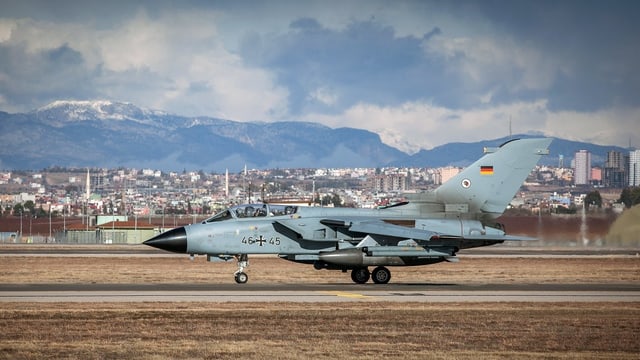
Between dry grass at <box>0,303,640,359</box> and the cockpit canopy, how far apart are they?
347 inches

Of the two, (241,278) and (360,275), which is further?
(360,275)

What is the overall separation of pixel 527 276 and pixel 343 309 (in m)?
17.9

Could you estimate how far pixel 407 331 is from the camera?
20.8m

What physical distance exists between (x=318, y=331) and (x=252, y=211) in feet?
44.2

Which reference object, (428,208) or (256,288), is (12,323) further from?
(428,208)

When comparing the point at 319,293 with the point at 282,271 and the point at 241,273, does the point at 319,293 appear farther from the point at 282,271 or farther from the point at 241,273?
the point at 282,271

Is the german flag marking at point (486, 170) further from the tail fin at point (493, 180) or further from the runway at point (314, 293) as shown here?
the runway at point (314, 293)

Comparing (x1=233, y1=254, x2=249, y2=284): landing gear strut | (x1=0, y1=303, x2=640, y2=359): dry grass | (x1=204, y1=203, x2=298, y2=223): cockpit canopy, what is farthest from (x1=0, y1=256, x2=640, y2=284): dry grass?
(x1=0, y1=303, x2=640, y2=359): dry grass

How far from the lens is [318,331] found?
20.7 m

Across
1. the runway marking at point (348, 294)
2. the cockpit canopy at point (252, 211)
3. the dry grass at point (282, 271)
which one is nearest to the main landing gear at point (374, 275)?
the dry grass at point (282, 271)

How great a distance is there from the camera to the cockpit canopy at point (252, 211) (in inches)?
1327

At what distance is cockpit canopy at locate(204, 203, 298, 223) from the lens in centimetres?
3370

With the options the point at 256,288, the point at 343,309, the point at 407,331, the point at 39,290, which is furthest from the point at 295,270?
the point at 407,331

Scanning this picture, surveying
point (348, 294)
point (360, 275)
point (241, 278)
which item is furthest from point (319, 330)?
point (360, 275)
